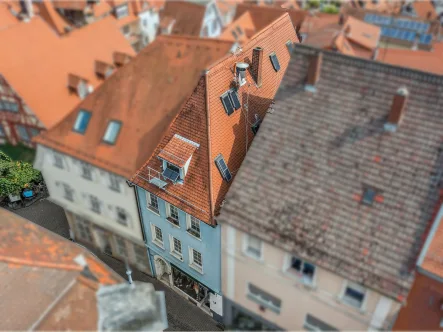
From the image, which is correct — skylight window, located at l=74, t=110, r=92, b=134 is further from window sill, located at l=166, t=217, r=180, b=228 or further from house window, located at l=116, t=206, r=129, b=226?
window sill, located at l=166, t=217, r=180, b=228

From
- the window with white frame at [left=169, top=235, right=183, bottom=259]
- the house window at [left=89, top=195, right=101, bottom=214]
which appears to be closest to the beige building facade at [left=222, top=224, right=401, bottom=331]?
the window with white frame at [left=169, top=235, right=183, bottom=259]

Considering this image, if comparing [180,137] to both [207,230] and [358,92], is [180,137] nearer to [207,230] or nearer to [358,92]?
[207,230]

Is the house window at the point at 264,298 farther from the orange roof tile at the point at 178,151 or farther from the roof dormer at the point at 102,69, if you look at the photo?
the roof dormer at the point at 102,69

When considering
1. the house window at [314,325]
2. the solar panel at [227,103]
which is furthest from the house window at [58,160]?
the house window at [314,325]

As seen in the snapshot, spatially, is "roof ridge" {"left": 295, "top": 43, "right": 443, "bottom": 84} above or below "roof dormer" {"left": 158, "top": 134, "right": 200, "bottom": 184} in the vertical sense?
above

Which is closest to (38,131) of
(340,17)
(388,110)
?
(388,110)
